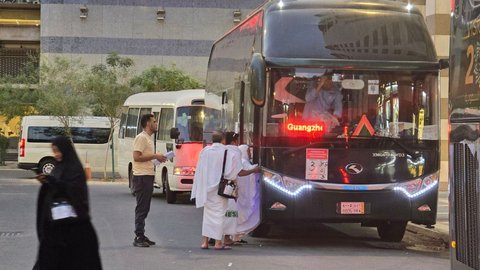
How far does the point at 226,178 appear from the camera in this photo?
11094mm

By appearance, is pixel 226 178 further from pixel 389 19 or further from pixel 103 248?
pixel 389 19

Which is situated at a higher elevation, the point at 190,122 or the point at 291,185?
the point at 190,122

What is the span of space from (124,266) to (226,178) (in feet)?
7.29

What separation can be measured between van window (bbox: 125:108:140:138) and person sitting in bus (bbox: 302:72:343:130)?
11563 mm

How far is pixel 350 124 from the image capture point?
37.0ft

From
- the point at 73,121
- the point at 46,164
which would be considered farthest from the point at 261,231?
the point at 73,121

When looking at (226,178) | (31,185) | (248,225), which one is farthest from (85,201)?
(31,185)

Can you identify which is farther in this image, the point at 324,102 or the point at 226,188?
the point at 324,102

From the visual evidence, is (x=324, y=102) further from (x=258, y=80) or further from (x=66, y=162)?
(x=66, y=162)

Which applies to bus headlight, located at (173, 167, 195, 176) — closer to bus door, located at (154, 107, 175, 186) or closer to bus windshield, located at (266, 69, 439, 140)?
bus door, located at (154, 107, 175, 186)

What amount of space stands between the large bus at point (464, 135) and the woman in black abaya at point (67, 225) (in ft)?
10.6

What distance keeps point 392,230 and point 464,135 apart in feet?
20.9

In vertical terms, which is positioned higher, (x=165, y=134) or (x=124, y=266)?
(x=165, y=134)

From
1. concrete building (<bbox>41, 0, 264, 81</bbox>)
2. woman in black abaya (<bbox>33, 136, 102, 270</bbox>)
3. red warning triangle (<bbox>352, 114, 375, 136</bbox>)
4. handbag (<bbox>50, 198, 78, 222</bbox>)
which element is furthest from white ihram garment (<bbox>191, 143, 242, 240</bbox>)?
concrete building (<bbox>41, 0, 264, 81</bbox>)
